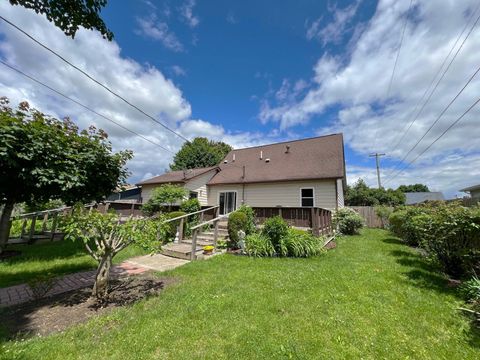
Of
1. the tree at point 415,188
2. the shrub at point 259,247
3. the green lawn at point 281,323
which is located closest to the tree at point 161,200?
the shrub at point 259,247

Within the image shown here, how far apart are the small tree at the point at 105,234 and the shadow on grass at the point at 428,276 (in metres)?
5.02

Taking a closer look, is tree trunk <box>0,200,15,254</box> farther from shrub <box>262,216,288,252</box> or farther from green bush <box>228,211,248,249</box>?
shrub <box>262,216,288,252</box>

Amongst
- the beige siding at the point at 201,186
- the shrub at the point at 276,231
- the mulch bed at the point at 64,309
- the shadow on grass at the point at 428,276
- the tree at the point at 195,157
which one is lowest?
the mulch bed at the point at 64,309

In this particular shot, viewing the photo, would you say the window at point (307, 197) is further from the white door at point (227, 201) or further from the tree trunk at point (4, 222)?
the tree trunk at point (4, 222)

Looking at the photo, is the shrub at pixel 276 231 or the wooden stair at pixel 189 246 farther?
the shrub at pixel 276 231

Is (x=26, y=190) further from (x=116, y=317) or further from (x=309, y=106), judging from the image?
(x=309, y=106)

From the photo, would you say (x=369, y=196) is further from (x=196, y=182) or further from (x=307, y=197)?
(x=196, y=182)

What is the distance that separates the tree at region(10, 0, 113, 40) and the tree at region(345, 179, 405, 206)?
34838 millimetres

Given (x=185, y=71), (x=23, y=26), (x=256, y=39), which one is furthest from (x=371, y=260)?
(x=185, y=71)

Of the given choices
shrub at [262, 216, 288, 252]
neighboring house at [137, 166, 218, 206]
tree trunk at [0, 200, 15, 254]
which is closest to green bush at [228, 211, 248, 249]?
shrub at [262, 216, 288, 252]

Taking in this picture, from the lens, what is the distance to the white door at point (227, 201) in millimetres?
16250

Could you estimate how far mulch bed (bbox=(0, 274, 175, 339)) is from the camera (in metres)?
3.13

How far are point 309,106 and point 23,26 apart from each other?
14005 millimetres

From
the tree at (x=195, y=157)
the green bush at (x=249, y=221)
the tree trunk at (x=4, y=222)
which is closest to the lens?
the tree trunk at (x=4, y=222)
